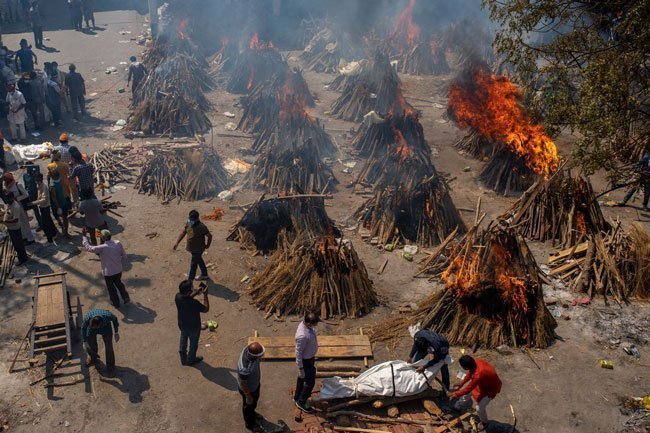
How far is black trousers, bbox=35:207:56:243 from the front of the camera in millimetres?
12297

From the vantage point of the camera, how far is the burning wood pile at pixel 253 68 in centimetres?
2275

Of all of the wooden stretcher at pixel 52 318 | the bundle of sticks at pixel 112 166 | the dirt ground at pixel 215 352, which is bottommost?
the dirt ground at pixel 215 352

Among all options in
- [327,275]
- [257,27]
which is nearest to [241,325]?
[327,275]

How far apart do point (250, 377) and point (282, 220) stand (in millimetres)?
5230

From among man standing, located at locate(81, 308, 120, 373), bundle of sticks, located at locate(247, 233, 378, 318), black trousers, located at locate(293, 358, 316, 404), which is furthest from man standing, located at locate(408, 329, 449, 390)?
man standing, located at locate(81, 308, 120, 373)

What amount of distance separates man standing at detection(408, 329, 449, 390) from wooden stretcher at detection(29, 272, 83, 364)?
5.24 m

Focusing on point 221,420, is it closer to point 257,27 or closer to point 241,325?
point 241,325

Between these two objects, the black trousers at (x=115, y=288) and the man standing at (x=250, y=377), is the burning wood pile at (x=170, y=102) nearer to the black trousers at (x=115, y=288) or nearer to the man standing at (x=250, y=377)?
the black trousers at (x=115, y=288)

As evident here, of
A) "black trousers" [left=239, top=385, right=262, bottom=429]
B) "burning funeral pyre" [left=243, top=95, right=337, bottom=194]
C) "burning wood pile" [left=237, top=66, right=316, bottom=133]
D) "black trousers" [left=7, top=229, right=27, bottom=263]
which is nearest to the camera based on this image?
"black trousers" [left=239, top=385, right=262, bottom=429]

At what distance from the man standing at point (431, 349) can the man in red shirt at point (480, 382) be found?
1.31 ft

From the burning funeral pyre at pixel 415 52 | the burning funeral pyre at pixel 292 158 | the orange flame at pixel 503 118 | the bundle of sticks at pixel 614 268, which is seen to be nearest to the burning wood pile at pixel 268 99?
the burning funeral pyre at pixel 292 158

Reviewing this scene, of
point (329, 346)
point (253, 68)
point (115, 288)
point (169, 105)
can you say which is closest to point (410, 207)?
point (329, 346)

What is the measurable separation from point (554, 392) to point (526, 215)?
5.43 meters

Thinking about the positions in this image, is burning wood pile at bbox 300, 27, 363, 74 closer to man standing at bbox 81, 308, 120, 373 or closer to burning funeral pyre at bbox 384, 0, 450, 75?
burning funeral pyre at bbox 384, 0, 450, 75
